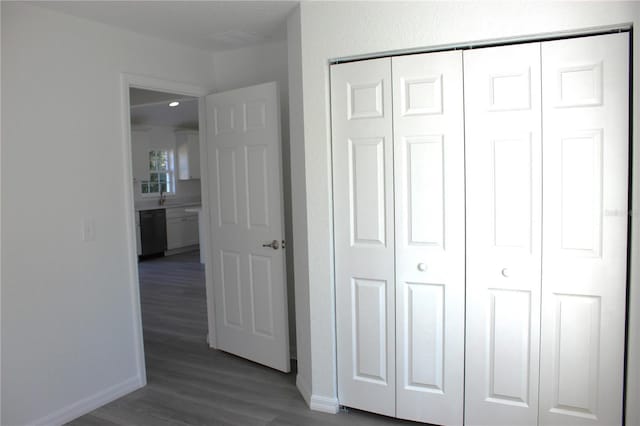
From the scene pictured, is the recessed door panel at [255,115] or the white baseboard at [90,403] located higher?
the recessed door panel at [255,115]

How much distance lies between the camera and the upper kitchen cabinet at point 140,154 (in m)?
8.00

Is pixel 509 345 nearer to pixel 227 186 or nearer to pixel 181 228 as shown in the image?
pixel 227 186

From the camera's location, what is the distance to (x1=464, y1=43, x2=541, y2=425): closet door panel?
236 cm

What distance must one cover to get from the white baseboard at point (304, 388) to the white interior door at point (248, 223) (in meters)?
0.24

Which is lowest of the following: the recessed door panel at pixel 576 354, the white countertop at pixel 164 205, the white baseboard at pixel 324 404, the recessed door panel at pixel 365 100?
the white baseboard at pixel 324 404

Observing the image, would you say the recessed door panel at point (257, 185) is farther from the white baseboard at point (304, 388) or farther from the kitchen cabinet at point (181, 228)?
the kitchen cabinet at point (181, 228)

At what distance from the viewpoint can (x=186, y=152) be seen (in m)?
9.09

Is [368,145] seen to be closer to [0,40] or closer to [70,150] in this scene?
[70,150]

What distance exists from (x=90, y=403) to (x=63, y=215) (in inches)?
47.6

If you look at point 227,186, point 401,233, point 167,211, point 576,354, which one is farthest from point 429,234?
point 167,211

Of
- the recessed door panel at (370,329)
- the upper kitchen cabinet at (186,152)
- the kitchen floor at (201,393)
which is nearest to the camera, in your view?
the recessed door panel at (370,329)

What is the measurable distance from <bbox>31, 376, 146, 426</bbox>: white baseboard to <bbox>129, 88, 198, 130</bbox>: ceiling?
273 centimetres

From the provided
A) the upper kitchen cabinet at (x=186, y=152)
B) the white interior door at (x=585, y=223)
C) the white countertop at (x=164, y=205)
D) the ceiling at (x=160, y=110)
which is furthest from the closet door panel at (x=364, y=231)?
the upper kitchen cabinet at (x=186, y=152)

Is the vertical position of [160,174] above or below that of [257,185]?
above
